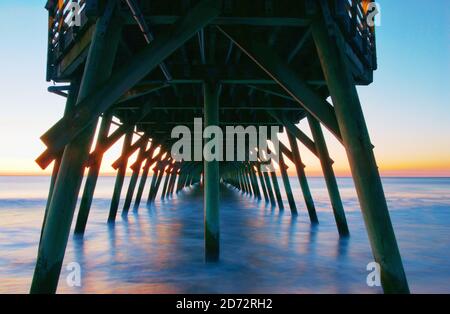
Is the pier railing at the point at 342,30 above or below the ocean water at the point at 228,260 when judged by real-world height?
above

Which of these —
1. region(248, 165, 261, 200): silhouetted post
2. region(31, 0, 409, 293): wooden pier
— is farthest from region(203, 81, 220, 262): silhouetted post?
region(248, 165, 261, 200): silhouetted post

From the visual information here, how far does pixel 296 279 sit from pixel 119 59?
164 inches

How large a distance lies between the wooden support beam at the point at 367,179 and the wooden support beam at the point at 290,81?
0.12 metres

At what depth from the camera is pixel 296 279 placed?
4.71 m

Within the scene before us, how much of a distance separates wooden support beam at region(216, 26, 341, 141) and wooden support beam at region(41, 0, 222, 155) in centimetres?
50

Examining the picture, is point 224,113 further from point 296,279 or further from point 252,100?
point 296,279

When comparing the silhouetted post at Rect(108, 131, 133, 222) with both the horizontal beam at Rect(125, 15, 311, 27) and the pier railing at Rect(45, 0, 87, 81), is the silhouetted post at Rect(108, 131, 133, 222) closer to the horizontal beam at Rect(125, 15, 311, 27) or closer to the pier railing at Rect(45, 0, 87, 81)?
the pier railing at Rect(45, 0, 87, 81)

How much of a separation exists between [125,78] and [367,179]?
2.35 m

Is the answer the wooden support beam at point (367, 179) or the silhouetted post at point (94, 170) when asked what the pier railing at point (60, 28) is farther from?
the wooden support beam at point (367, 179)

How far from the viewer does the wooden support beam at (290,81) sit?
11.2ft

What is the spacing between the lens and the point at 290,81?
11.6 feet
